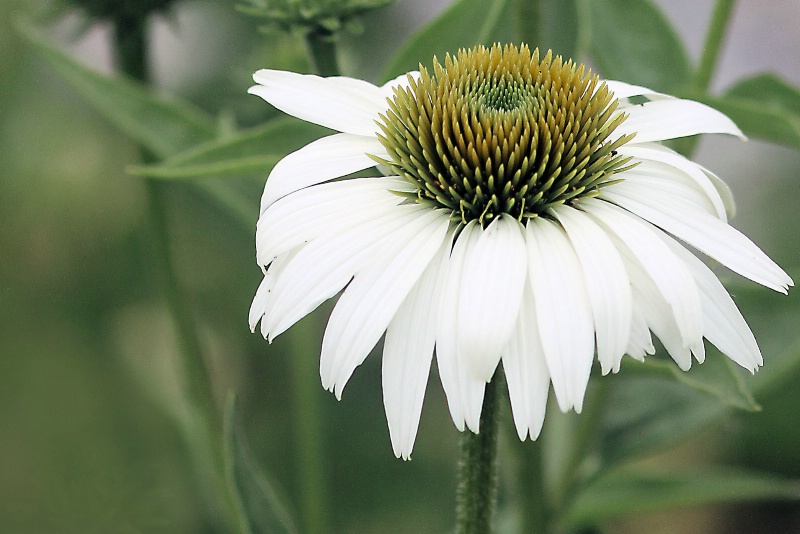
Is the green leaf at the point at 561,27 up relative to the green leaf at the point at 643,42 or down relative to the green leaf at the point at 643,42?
down

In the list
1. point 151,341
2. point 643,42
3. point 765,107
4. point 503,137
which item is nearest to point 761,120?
point 765,107

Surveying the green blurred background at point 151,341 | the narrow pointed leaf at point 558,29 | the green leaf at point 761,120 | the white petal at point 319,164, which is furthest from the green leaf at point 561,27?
the green blurred background at point 151,341

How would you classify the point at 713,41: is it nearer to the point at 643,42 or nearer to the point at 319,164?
the point at 643,42

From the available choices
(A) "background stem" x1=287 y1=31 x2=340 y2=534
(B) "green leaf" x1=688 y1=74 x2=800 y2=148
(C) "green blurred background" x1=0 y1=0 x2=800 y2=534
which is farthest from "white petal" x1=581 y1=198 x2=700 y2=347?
(C) "green blurred background" x1=0 y1=0 x2=800 y2=534

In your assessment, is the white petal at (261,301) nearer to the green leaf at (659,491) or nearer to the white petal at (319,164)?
the white petal at (319,164)

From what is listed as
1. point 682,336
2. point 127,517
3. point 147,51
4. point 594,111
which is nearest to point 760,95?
point 594,111

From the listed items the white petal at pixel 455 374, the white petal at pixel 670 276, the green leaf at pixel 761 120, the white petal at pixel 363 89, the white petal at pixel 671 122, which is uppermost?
the green leaf at pixel 761 120

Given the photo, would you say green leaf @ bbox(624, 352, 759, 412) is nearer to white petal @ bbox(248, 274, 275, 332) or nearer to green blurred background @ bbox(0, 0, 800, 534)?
white petal @ bbox(248, 274, 275, 332)

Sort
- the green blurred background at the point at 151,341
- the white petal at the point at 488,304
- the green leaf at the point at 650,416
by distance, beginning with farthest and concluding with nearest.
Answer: the green blurred background at the point at 151,341 < the green leaf at the point at 650,416 < the white petal at the point at 488,304
